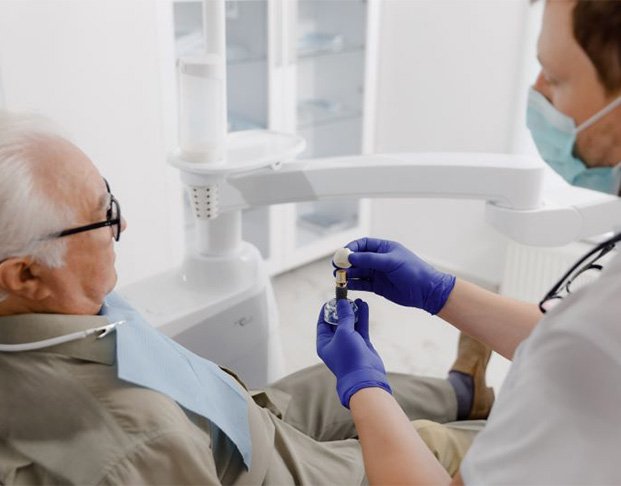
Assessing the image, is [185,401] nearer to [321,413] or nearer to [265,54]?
[321,413]

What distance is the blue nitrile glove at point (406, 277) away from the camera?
1.38 metres

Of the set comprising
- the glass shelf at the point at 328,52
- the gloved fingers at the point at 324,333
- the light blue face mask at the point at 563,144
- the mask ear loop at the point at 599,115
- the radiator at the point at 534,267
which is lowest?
the radiator at the point at 534,267

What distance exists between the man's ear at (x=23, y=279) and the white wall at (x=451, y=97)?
2.18 metres

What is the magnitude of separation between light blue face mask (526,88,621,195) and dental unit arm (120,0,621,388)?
0.63 m

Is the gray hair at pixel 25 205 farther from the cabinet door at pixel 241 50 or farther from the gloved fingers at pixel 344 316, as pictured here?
the cabinet door at pixel 241 50

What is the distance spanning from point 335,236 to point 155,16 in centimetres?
138

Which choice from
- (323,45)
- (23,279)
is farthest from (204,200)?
(323,45)

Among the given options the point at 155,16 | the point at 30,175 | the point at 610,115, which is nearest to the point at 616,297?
the point at 610,115

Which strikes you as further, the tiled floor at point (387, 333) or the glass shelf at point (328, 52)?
the glass shelf at point (328, 52)

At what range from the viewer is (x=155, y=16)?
229 centimetres

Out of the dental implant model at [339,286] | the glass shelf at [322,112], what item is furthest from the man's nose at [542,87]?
the glass shelf at [322,112]

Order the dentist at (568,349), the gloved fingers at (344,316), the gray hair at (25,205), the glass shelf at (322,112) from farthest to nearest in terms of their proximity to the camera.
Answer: the glass shelf at (322,112), the gloved fingers at (344,316), the gray hair at (25,205), the dentist at (568,349)

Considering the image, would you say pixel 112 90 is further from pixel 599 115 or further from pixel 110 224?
pixel 599 115

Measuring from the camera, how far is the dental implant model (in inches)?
49.2
